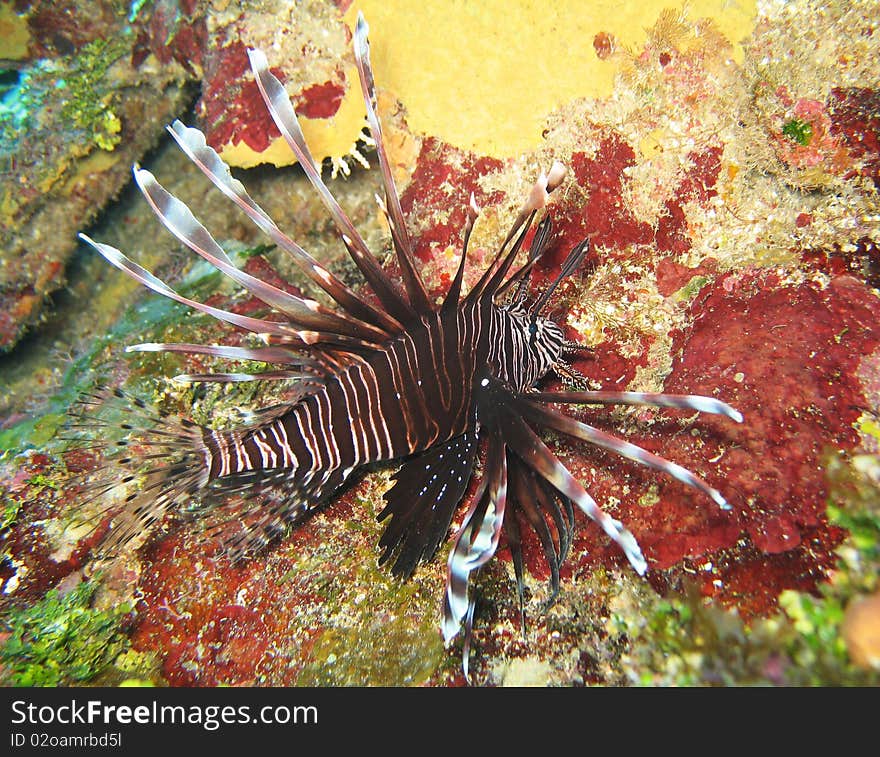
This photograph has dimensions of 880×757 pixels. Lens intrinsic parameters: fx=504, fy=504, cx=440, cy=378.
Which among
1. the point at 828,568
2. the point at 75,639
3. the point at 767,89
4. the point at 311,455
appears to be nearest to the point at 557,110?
Result: the point at 767,89

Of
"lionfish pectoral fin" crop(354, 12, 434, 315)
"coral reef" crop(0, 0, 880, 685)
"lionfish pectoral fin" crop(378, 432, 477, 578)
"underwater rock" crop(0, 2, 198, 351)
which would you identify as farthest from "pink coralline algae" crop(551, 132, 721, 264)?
"underwater rock" crop(0, 2, 198, 351)

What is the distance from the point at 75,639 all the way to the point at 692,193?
14.0ft

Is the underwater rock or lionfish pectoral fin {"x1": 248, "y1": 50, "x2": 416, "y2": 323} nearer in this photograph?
lionfish pectoral fin {"x1": 248, "y1": 50, "x2": 416, "y2": 323}

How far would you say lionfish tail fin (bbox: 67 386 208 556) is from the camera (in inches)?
99.8

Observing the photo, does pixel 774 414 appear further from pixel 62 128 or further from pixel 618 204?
pixel 62 128

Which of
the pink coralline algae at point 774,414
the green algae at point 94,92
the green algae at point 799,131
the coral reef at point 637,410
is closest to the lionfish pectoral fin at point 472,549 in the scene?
the coral reef at point 637,410

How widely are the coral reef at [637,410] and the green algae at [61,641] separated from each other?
0.01 meters

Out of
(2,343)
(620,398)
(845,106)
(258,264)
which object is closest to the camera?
(620,398)

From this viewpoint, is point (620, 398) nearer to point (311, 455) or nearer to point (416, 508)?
point (416, 508)

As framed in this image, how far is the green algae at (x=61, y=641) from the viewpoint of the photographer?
2455 millimetres

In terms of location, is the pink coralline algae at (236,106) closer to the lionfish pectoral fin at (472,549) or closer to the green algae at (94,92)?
the green algae at (94,92)

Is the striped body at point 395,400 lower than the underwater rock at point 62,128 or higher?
lower

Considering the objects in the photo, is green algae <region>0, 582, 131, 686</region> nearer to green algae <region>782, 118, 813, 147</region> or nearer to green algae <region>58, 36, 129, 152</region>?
green algae <region>782, 118, 813, 147</region>

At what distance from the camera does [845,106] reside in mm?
2832
